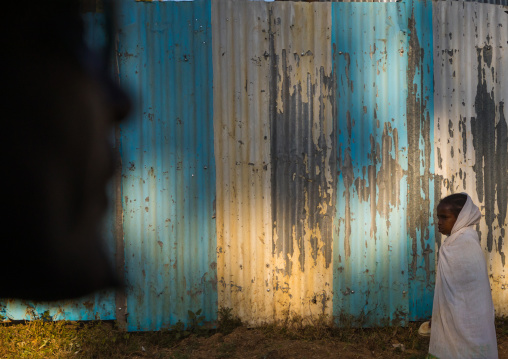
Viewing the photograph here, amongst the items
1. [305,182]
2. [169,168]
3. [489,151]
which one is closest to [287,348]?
[305,182]

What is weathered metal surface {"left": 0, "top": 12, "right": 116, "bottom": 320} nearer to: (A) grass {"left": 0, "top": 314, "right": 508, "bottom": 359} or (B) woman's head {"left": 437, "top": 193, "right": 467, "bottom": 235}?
(A) grass {"left": 0, "top": 314, "right": 508, "bottom": 359}

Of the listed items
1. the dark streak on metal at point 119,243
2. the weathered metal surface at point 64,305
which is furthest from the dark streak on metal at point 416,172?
the weathered metal surface at point 64,305

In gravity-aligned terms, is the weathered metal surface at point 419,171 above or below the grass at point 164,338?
above

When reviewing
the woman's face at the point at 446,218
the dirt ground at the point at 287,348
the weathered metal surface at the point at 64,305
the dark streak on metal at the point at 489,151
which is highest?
the dark streak on metal at the point at 489,151

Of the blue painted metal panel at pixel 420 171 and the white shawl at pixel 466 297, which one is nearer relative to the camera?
the white shawl at pixel 466 297

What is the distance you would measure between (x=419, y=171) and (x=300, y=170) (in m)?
1.21

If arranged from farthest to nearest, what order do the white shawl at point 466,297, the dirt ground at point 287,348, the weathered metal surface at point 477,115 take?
1. the weathered metal surface at point 477,115
2. the dirt ground at point 287,348
3. the white shawl at point 466,297

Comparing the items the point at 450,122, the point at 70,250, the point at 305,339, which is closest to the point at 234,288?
the point at 305,339

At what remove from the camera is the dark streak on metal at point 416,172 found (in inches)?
161

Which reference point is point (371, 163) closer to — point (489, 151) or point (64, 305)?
point (489, 151)

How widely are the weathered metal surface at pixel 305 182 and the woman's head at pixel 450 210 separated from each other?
1.42 m

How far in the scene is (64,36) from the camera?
157 inches

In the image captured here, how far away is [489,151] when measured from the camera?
13.6ft

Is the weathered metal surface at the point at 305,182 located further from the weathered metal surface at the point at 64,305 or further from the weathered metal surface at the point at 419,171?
the weathered metal surface at the point at 64,305
